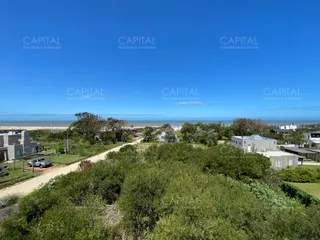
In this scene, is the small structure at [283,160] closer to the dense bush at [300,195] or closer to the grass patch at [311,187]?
the grass patch at [311,187]

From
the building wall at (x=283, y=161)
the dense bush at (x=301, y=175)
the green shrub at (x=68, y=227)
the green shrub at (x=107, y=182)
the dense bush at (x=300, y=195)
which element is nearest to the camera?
the green shrub at (x=68, y=227)

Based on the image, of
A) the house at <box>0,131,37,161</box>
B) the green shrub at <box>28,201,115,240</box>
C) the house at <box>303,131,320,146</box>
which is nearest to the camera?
the green shrub at <box>28,201,115,240</box>

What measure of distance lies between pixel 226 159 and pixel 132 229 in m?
8.77

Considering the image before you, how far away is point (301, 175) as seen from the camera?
17.3 meters

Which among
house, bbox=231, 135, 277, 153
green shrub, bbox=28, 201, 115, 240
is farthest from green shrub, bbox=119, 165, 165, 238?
house, bbox=231, 135, 277, 153

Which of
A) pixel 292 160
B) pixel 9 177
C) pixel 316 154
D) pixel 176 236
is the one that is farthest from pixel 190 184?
pixel 316 154

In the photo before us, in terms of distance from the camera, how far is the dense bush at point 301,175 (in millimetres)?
17188

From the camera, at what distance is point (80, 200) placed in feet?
30.9

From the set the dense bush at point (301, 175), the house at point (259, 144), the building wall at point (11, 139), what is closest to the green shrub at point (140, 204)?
the dense bush at point (301, 175)

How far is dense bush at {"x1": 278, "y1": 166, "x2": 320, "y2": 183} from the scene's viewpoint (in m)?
17.2

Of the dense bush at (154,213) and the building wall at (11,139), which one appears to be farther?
the building wall at (11,139)

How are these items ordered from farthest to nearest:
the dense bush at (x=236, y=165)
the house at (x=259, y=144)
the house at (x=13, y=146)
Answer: the house at (x=259, y=144), the house at (x=13, y=146), the dense bush at (x=236, y=165)

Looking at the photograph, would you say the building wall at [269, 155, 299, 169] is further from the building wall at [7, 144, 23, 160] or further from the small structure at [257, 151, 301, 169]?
the building wall at [7, 144, 23, 160]

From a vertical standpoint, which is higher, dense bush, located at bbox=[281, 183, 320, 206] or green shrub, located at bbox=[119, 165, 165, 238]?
green shrub, located at bbox=[119, 165, 165, 238]
